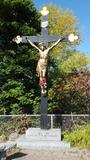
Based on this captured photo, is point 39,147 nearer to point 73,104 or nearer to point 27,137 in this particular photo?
point 27,137

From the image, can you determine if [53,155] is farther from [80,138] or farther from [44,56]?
[44,56]

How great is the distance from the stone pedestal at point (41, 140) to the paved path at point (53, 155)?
0.38 m

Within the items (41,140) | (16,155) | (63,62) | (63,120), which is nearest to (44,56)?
(41,140)

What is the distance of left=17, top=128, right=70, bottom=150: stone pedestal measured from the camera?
41.9 ft

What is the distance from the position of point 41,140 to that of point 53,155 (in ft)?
4.82

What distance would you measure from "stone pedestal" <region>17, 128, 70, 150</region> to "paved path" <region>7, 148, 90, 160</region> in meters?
0.38

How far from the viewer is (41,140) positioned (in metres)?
13.2

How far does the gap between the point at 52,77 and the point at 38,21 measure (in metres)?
2.74

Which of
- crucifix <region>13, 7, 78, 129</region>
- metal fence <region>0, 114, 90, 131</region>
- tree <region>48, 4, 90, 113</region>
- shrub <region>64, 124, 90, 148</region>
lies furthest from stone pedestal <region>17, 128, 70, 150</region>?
tree <region>48, 4, 90, 113</region>

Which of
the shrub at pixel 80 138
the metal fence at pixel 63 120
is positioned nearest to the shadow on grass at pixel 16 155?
the shrub at pixel 80 138

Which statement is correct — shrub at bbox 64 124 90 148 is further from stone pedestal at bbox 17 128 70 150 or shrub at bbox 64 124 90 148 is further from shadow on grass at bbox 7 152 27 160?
shadow on grass at bbox 7 152 27 160

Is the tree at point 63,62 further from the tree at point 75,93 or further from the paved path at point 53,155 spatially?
the paved path at point 53,155

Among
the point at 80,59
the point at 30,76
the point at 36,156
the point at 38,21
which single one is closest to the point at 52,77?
the point at 30,76

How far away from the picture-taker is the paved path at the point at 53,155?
11.3 m
